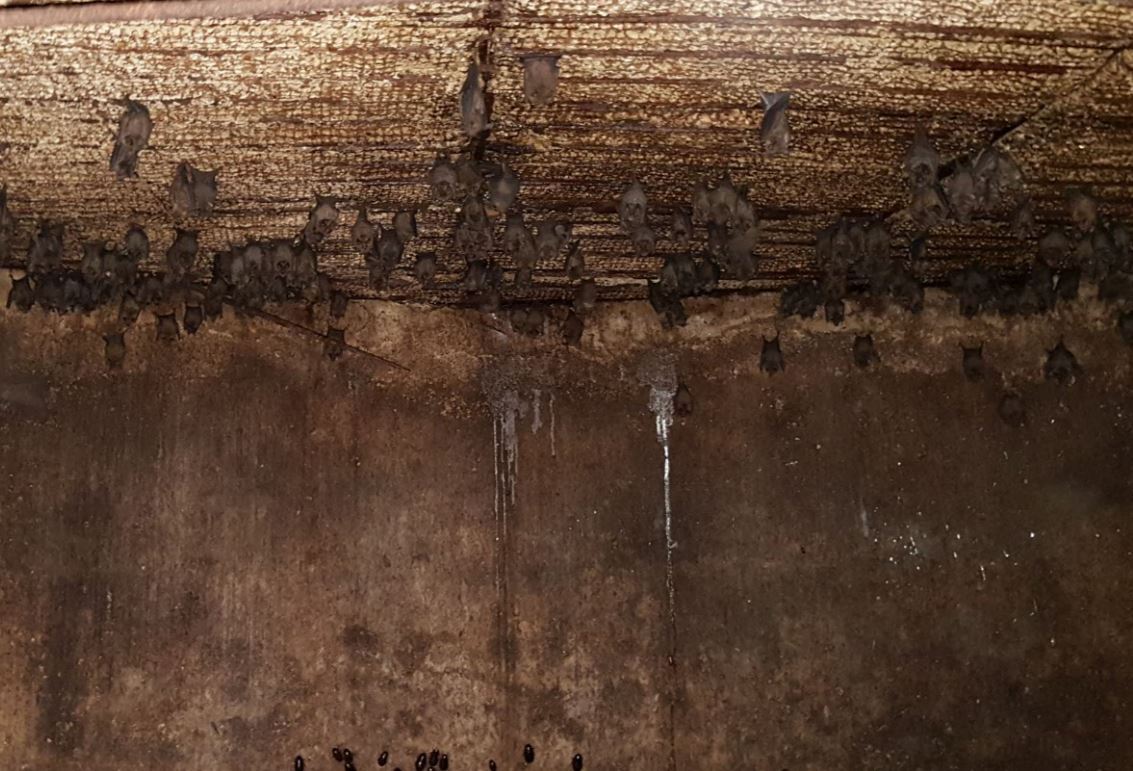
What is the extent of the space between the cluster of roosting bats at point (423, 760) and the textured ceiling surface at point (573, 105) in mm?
2811

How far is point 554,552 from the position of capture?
25.7 ft

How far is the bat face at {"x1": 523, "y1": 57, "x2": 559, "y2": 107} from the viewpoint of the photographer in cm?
464

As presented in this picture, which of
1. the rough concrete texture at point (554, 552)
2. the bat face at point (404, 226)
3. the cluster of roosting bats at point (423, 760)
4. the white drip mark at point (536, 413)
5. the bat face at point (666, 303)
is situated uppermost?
the bat face at point (666, 303)

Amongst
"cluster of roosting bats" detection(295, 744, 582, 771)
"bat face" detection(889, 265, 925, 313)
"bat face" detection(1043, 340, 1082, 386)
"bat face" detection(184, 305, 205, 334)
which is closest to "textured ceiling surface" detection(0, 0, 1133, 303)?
"bat face" detection(889, 265, 925, 313)

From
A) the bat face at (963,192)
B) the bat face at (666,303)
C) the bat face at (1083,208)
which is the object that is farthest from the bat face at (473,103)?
the bat face at (1083,208)

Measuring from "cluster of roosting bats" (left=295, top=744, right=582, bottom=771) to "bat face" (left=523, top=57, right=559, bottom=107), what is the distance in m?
4.19

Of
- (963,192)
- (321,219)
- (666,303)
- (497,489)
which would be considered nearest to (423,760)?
(497,489)

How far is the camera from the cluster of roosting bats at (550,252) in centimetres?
548

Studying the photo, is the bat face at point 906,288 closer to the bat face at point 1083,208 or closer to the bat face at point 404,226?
the bat face at point 1083,208

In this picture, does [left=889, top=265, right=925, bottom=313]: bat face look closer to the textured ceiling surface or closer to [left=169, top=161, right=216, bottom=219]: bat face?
the textured ceiling surface

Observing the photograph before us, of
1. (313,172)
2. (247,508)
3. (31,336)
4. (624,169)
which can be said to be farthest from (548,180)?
(31,336)

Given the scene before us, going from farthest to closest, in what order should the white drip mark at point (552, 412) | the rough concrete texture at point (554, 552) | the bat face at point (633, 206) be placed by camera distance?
the white drip mark at point (552, 412) → the rough concrete texture at point (554, 552) → the bat face at point (633, 206)

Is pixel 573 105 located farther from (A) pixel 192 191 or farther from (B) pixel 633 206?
(A) pixel 192 191

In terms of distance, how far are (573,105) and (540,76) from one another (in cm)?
57
